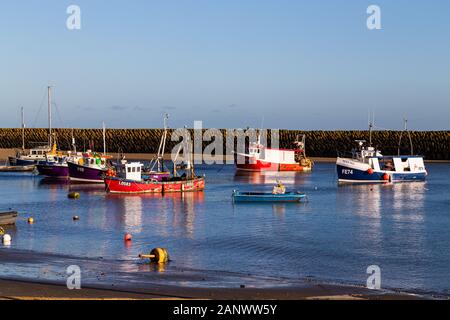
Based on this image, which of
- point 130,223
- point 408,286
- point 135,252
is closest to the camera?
point 408,286

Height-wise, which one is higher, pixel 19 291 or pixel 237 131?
pixel 237 131

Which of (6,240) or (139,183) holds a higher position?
(139,183)

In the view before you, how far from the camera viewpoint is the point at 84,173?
252 ft

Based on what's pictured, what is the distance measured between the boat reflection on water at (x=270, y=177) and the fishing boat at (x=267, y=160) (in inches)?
52.7

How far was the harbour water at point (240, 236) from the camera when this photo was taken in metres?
27.0

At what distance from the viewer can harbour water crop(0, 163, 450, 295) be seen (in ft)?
88.6

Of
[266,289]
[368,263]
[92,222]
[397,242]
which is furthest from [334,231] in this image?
[266,289]

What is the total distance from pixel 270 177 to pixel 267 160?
12.6 metres

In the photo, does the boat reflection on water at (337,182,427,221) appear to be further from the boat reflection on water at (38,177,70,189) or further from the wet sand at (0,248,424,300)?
the boat reflection on water at (38,177,70,189)

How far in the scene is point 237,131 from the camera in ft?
426

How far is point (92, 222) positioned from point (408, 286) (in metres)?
22.9

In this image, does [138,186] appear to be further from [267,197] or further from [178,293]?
[178,293]

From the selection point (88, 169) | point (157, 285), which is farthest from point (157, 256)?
point (88, 169)
